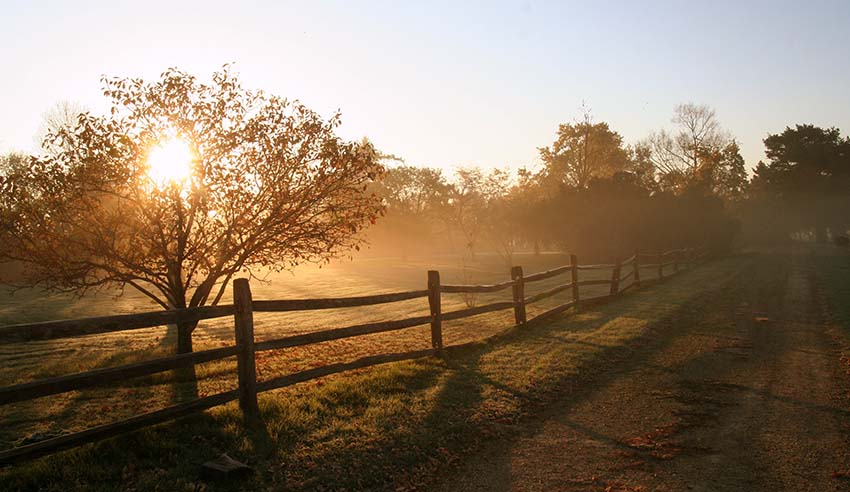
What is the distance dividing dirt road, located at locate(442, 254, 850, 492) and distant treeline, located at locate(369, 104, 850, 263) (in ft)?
115

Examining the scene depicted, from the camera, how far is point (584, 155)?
62656 mm

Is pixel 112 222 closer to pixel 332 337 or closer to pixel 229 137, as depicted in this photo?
pixel 229 137

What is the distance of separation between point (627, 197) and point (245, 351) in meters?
46.5

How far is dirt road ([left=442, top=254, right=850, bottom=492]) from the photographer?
5258 mm

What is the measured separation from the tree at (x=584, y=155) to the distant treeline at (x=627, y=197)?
4.9 inches

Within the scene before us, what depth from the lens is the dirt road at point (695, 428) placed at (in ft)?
17.3

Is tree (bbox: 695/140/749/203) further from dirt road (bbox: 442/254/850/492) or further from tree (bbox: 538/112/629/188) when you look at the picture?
dirt road (bbox: 442/254/850/492)

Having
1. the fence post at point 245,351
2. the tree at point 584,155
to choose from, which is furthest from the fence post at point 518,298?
the tree at point 584,155

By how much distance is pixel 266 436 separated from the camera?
6.16 meters

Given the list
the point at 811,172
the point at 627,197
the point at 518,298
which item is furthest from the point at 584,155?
the point at 518,298

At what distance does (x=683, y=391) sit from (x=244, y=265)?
849 centimetres

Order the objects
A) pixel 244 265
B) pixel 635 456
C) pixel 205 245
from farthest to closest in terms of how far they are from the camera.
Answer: pixel 244 265
pixel 205 245
pixel 635 456

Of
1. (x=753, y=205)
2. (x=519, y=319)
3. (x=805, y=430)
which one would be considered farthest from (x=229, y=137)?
(x=753, y=205)

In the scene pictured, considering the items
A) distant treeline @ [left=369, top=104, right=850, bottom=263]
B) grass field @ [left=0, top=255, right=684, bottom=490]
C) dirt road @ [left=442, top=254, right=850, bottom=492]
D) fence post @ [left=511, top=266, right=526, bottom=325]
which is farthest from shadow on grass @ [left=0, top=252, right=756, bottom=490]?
distant treeline @ [left=369, top=104, right=850, bottom=263]
